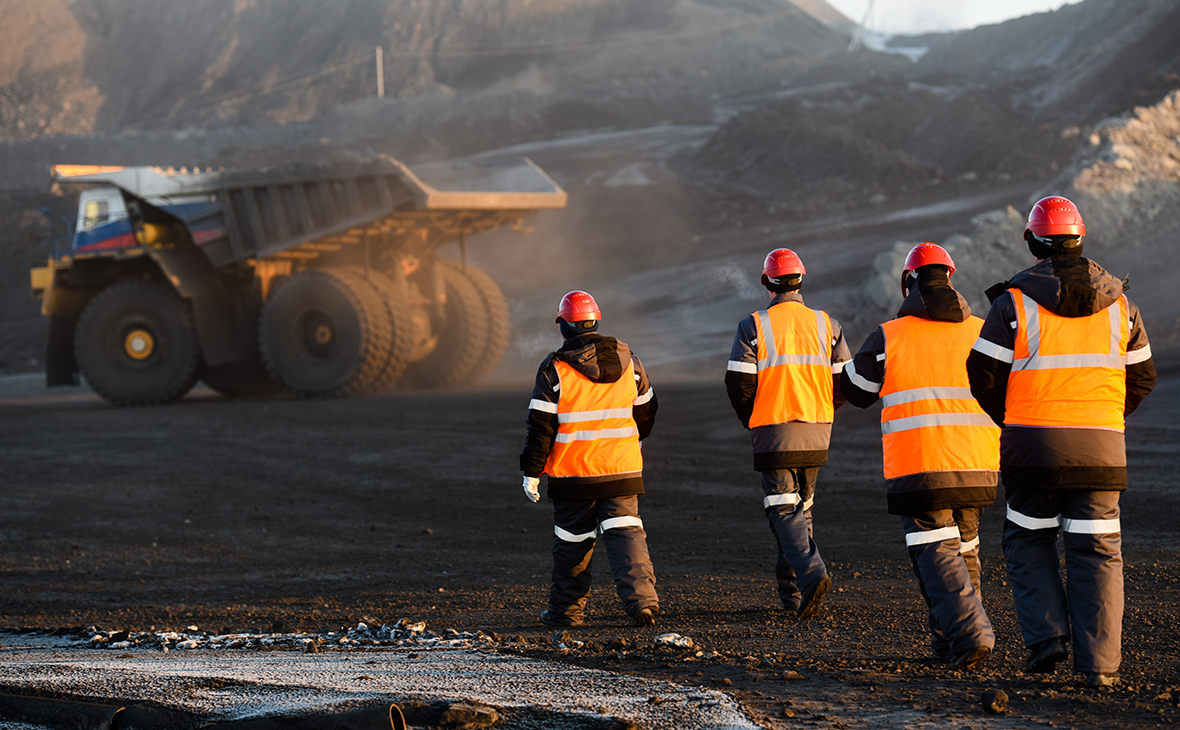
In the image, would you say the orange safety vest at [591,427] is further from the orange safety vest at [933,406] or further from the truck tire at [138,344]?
the truck tire at [138,344]

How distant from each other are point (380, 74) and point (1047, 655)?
64.2 metres

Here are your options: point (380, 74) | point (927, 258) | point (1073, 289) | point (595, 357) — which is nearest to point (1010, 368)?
point (1073, 289)

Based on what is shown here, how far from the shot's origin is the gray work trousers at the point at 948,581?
4.33 metres

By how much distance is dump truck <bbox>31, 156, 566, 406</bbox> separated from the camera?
614 inches

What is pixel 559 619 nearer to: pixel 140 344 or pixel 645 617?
pixel 645 617

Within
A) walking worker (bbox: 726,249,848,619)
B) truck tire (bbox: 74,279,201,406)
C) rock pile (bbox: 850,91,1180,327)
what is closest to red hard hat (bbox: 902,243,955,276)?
walking worker (bbox: 726,249,848,619)

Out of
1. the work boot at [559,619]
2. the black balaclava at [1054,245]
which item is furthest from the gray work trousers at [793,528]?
the black balaclava at [1054,245]

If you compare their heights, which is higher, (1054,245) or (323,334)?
(1054,245)

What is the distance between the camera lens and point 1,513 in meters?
9.62

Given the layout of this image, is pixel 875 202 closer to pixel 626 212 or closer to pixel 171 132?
pixel 626 212

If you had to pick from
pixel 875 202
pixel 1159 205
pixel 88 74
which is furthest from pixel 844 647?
pixel 88 74

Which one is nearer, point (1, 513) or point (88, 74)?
point (1, 513)

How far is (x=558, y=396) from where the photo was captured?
17.3 feet

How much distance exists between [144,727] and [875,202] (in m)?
29.9
